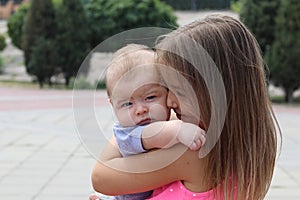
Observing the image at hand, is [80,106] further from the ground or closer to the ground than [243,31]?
closer to the ground

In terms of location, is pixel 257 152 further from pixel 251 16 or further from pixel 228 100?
pixel 251 16

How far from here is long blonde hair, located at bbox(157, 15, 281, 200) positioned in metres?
1.56

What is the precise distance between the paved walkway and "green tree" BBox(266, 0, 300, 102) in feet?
5.79

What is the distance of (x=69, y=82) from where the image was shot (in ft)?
46.0

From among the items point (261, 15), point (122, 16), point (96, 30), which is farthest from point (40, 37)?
point (261, 15)

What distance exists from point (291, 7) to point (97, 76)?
972 centimetres

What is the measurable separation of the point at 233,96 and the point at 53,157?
4373 mm

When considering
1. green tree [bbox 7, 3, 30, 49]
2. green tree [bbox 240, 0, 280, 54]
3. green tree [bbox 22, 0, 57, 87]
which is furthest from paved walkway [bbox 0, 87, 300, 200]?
green tree [bbox 7, 3, 30, 49]

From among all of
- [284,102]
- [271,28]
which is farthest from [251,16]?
[284,102]

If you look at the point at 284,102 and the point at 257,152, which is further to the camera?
the point at 284,102

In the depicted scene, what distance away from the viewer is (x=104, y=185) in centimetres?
164

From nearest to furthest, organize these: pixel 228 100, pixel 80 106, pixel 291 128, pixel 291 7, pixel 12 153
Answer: pixel 228 100 → pixel 80 106 → pixel 12 153 → pixel 291 128 → pixel 291 7

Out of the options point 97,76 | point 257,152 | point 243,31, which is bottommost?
point 257,152

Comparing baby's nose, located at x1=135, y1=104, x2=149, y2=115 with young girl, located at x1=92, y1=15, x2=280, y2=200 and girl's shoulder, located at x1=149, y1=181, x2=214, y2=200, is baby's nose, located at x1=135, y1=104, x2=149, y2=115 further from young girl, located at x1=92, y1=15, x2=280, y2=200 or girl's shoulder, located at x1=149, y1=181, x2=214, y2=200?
girl's shoulder, located at x1=149, y1=181, x2=214, y2=200
